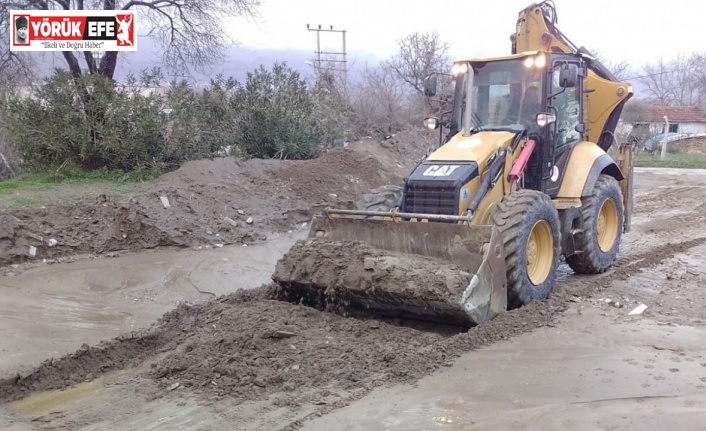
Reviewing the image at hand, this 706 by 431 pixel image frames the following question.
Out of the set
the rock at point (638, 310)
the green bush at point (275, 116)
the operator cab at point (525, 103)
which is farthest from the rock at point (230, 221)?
the rock at point (638, 310)

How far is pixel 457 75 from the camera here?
8.59 m

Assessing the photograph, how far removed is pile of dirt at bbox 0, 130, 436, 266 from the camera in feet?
33.9

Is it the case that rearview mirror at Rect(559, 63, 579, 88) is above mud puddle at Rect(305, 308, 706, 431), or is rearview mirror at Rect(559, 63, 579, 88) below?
above

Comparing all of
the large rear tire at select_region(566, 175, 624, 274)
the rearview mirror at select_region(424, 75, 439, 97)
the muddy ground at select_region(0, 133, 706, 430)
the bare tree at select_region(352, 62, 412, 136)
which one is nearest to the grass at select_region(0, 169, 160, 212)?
the muddy ground at select_region(0, 133, 706, 430)

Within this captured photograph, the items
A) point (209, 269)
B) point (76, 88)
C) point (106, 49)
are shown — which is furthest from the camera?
point (106, 49)

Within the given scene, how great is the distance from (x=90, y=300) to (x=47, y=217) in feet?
8.60

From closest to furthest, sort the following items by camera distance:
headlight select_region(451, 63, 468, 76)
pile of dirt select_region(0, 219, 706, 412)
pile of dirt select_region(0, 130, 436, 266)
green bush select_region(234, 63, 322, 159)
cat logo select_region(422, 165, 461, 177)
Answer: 1. pile of dirt select_region(0, 219, 706, 412)
2. cat logo select_region(422, 165, 461, 177)
3. headlight select_region(451, 63, 468, 76)
4. pile of dirt select_region(0, 130, 436, 266)
5. green bush select_region(234, 63, 322, 159)

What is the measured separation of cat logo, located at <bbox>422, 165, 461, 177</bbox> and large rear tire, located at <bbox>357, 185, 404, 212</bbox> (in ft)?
1.87

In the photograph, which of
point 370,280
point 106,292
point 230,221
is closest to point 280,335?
point 370,280

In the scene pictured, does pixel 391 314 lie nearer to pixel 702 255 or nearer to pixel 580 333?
pixel 580 333

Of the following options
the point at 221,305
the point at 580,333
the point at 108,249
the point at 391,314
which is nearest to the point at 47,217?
the point at 108,249

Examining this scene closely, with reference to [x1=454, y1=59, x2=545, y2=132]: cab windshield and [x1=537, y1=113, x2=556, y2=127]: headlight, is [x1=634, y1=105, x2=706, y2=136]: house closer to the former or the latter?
[x1=454, y1=59, x2=545, y2=132]: cab windshield

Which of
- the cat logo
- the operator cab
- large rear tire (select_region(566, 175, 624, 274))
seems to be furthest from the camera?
large rear tire (select_region(566, 175, 624, 274))

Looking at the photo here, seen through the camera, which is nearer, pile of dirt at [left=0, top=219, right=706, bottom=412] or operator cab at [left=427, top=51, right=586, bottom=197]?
pile of dirt at [left=0, top=219, right=706, bottom=412]
